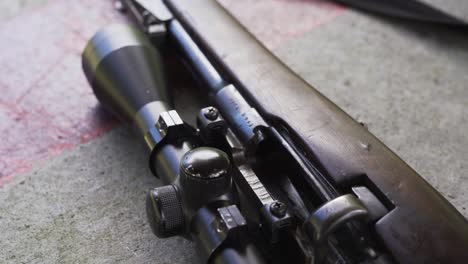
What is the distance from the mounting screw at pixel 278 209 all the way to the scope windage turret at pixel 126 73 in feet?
0.99

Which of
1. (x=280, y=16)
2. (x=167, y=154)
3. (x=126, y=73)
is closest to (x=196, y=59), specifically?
(x=126, y=73)

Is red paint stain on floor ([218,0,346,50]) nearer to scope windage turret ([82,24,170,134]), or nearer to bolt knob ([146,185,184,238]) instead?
scope windage turret ([82,24,170,134])

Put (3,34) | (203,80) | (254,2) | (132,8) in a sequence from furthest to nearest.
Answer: (254,2), (3,34), (132,8), (203,80)

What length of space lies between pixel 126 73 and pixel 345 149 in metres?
0.44

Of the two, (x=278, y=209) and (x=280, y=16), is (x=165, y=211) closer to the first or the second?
(x=278, y=209)

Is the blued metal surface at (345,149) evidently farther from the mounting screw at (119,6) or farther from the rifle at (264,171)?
the mounting screw at (119,6)

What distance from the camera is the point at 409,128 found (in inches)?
43.3

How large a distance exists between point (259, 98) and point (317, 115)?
104 millimetres

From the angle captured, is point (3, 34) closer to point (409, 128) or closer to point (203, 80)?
point (203, 80)

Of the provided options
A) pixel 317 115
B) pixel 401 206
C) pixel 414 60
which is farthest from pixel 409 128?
pixel 401 206

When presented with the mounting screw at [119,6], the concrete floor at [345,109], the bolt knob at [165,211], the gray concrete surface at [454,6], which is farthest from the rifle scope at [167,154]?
the gray concrete surface at [454,6]

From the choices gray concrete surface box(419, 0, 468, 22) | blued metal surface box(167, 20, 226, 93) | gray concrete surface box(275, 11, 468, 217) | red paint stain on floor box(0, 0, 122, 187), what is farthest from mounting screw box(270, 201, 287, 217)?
gray concrete surface box(419, 0, 468, 22)

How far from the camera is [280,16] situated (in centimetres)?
142

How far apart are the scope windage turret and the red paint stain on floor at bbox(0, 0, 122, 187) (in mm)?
122
